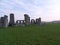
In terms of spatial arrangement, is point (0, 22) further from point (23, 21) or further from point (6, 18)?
point (23, 21)

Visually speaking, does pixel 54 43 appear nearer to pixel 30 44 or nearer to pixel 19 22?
pixel 30 44

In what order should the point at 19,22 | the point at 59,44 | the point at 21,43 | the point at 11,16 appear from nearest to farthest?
the point at 59,44 < the point at 21,43 < the point at 11,16 < the point at 19,22

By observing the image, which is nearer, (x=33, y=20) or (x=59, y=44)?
(x=59, y=44)

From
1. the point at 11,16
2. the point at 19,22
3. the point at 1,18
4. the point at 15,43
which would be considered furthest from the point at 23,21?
the point at 15,43

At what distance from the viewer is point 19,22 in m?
41.1

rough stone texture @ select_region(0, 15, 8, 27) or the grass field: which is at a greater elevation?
rough stone texture @ select_region(0, 15, 8, 27)

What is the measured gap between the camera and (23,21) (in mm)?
40531

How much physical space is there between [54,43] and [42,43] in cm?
97

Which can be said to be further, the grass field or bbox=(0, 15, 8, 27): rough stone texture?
bbox=(0, 15, 8, 27): rough stone texture

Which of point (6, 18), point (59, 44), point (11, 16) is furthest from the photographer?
point (11, 16)

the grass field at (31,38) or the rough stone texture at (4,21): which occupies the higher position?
the rough stone texture at (4,21)

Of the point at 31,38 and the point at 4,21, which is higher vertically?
the point at 4,21

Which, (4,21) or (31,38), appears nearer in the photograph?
(31,38)

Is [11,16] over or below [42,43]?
over
